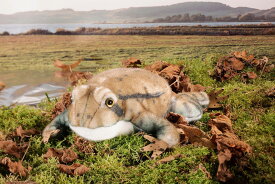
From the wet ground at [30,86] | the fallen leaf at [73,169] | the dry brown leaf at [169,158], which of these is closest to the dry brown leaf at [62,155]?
the fallen leaf at [73,169]

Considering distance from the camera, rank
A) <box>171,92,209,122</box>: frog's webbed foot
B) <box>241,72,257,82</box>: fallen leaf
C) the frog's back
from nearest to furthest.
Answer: the frog's back
<box>171,92,209,122</box>: frog's webbed foot
<box>241,72,257,82</box>: fallen leaf

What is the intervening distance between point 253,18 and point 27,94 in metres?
3.19

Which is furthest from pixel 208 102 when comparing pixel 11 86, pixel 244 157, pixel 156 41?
pixel 11 86

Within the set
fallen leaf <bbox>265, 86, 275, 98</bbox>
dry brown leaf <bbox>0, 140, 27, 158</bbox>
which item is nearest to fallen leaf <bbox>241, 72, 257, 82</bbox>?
fallen leaf <bbox>265, 86, 275, 98</bbox>

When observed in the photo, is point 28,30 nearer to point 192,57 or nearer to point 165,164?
point 192,57

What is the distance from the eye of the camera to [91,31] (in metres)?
4.48

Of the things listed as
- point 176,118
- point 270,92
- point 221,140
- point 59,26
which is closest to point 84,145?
point 176,118

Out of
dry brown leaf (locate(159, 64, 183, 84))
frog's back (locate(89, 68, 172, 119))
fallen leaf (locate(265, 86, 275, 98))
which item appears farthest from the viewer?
dry brown leaf (locate(159, 64, 183, 84))

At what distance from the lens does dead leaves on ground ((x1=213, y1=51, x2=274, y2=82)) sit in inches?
124

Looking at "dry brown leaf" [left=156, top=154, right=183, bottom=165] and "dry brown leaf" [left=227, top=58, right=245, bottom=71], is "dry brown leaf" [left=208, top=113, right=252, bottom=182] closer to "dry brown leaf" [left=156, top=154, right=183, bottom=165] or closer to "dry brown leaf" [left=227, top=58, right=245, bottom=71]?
"dry brown leaf" [left=156, top=154, right=183, bottom=165]

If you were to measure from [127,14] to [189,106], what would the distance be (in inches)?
105

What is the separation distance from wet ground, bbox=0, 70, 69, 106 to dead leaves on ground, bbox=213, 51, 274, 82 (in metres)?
1.69

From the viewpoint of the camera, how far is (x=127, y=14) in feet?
14.6

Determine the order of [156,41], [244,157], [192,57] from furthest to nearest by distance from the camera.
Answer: [156,41], [192,57], [244,157]
